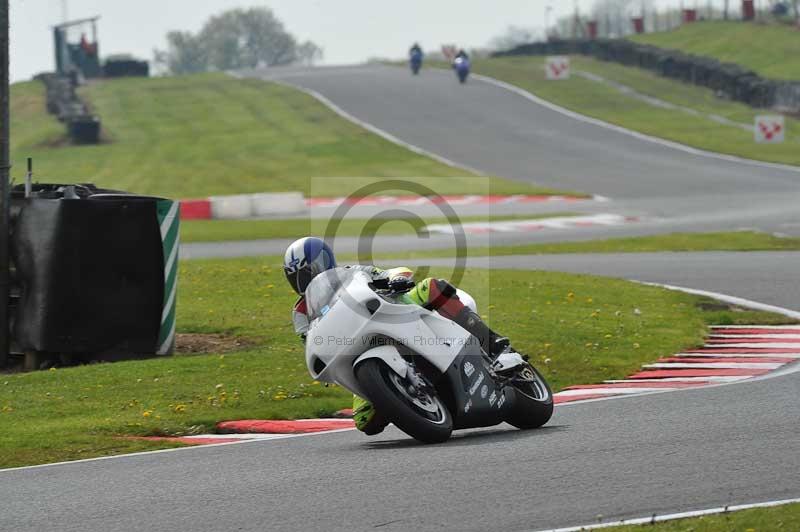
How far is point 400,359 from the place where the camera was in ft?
26.9

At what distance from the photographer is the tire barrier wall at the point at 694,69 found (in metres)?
50.1

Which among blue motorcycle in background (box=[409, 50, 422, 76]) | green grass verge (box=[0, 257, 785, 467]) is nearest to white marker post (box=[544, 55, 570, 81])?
blue motorcycle in background (box=[409, 50, 422, 76])

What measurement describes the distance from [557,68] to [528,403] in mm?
52060

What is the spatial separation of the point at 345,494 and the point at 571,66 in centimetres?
5877

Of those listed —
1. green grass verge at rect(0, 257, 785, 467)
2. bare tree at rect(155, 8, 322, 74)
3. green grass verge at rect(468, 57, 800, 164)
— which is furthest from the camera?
bare tree at rect(155, 8, 322, 74)

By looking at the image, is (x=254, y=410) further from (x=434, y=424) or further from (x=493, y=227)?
(x=493, y=227)

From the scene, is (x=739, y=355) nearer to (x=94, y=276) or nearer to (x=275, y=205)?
(x=94, y=276)

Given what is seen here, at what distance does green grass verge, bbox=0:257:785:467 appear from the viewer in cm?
1006

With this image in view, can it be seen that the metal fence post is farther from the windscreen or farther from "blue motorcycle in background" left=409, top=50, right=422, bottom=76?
"blue motorcycle in background" left=409, top=50, right=422, bottom=76

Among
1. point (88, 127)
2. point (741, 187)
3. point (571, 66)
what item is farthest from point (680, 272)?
point (571, 66)

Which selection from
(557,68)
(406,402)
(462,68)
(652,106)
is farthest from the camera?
(557,68)

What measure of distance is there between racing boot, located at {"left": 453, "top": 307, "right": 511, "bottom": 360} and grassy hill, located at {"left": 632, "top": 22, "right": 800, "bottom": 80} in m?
46.4

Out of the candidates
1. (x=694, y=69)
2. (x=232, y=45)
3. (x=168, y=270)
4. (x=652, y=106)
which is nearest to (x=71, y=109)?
(x=652, y=106)

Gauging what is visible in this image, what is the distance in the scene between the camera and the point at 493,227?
29000 mm
